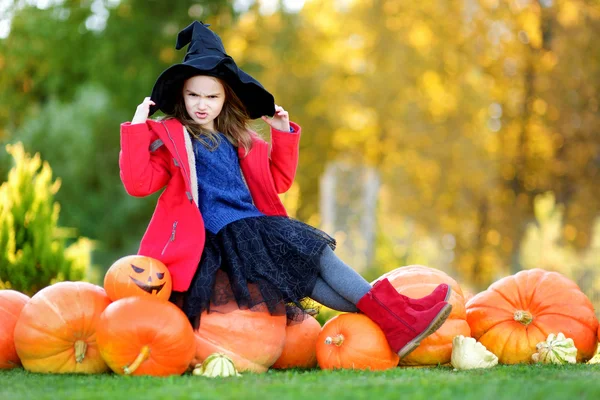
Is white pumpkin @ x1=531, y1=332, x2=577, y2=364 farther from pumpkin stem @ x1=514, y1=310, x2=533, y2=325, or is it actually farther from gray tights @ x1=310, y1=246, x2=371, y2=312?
gray tights @ x1=310, y1=246, x2=371, y2=312

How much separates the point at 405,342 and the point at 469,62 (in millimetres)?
13305

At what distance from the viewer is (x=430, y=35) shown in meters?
16.8

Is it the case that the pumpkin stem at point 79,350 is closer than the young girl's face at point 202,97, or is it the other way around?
the pumpkin stem at point 79,350

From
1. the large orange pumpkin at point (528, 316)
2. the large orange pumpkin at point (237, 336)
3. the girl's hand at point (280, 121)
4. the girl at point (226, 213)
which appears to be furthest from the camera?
the girl's hand at point (280, 121)

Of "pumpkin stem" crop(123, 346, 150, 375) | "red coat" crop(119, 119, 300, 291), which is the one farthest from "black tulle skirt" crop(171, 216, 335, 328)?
"pumpkin stem" crop(123, 346, 150, 375)

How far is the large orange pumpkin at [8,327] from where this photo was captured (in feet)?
14.3

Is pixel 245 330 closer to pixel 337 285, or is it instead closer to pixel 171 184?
pixel 337 285

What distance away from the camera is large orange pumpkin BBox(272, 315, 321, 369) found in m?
4.60

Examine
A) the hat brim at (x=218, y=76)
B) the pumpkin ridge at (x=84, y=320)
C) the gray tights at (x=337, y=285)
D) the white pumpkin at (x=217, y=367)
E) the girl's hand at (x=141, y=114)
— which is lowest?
the white pumpkin at (x=217, y=367)

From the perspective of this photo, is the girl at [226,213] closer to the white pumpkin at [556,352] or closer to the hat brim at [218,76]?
the hat brim at [218,76]

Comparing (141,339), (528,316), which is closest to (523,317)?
(528,316)

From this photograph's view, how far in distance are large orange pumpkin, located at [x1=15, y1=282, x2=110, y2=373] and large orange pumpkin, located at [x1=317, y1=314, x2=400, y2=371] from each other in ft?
3.97

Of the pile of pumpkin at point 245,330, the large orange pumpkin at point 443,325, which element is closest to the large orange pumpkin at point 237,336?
the pile of pumpkin at point 245,330

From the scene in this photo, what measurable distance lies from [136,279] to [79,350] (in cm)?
49
